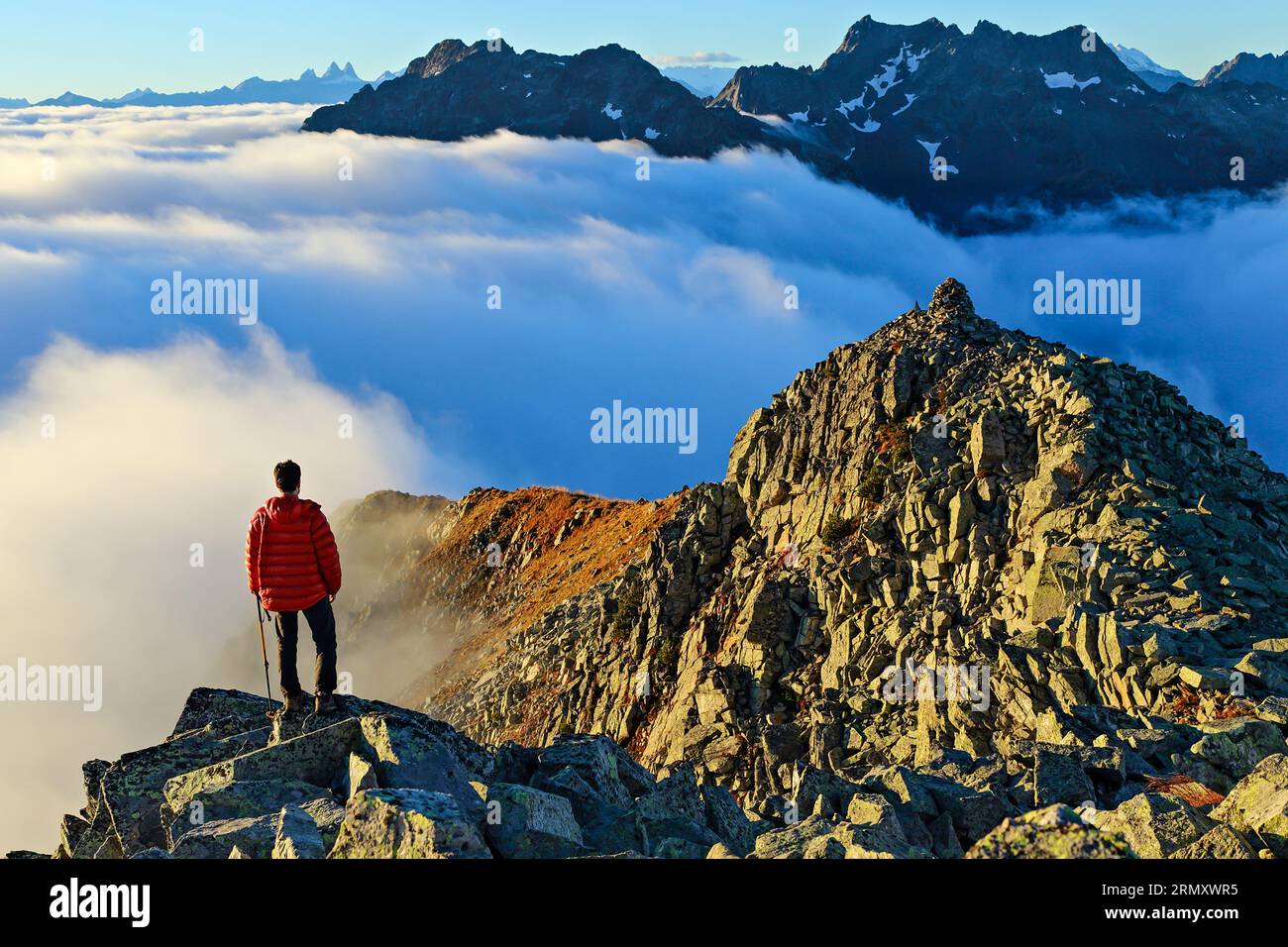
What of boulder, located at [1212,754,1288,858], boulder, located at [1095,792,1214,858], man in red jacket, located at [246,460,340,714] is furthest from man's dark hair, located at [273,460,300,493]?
boulder, located at [1212,754,1288,858]

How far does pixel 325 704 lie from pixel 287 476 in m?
3.78

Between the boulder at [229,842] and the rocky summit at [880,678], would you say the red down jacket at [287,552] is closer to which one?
the rocky summit at [880,678]

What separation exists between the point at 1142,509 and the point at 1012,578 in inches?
155

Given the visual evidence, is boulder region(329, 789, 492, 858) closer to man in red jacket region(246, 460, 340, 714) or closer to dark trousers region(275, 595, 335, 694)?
man in red jacket region(246, 460, 340, 714)

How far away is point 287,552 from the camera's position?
15.4 metres

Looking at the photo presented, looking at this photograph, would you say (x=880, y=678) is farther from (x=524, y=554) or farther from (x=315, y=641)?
(x=524, y=554)

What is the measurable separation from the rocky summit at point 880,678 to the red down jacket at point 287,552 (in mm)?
2017

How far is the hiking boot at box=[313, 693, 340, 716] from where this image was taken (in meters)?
16.5

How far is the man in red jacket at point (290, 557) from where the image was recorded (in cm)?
1530

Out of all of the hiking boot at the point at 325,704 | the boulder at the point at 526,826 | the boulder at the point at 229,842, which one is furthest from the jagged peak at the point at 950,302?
the boulder at the point at 229,842

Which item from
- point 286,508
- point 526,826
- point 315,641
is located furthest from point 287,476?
point 526,826

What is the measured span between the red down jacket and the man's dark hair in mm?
169

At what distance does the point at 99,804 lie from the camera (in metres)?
15.8
